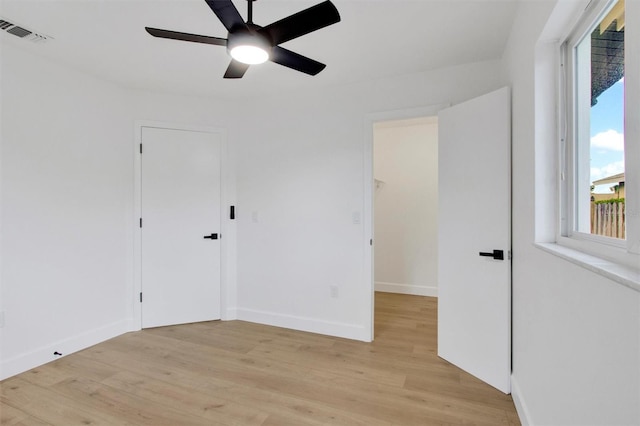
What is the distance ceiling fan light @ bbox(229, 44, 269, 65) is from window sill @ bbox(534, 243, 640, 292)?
1646 mm

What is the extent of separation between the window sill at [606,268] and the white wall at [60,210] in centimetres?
341

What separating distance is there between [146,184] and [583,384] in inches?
141

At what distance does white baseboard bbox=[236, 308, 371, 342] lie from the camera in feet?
9.77

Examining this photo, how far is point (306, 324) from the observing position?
3.20 metres

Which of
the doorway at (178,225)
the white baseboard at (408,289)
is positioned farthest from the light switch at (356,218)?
the white baseboard at (408,289)

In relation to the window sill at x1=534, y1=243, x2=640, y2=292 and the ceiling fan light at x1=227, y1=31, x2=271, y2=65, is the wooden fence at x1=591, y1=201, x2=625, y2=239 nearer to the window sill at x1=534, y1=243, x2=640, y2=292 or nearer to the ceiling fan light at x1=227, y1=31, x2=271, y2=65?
the window sill at x1=534, y1=243, x2=640, y2=292

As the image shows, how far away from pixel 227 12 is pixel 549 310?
199 centimetres

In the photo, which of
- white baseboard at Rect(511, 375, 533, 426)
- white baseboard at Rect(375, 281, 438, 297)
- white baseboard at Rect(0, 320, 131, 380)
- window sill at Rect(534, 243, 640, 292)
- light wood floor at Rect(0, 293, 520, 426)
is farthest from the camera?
white baseboard at Rect(375, 281, 438, 297)

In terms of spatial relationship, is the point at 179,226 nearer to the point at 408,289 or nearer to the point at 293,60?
the point at 293,60

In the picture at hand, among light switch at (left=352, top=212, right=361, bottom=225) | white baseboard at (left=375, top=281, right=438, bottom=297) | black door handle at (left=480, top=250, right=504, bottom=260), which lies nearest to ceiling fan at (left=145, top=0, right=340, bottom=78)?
light switch at (left=352, top=212, right=361, bottom=225)

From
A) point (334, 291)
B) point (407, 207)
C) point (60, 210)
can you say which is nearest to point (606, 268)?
point (334, 291)

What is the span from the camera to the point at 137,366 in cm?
246

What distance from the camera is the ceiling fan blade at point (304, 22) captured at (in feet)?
4.58

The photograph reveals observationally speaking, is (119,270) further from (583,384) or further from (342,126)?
(583,384)
